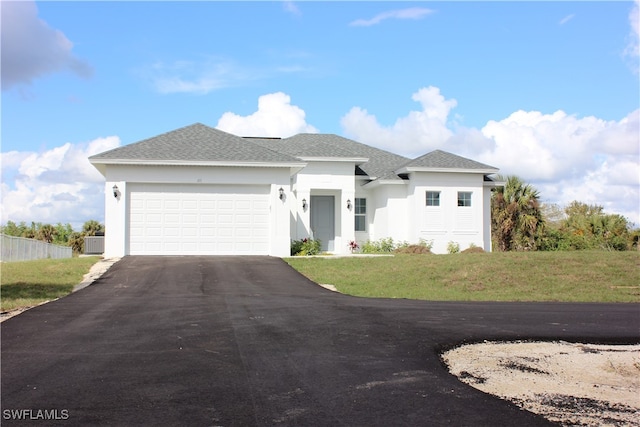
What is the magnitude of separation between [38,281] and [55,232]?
103 feet

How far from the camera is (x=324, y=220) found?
91.3ft

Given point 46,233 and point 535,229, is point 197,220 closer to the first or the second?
point 535,229

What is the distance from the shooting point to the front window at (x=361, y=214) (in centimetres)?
2900

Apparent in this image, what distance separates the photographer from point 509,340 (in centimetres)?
888

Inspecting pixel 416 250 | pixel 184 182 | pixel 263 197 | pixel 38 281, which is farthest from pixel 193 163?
pixel 416 250

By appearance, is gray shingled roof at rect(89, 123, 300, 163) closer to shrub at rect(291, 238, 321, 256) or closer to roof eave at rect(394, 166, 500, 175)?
shrub at rect(291, 238, 321, 256)

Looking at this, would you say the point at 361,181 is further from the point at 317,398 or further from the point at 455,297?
the point at 317,398

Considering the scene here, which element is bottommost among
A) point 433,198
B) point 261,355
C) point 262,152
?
point 261,355

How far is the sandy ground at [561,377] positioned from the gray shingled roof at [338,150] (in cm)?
1924

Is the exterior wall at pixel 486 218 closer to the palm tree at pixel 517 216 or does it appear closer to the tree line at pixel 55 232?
the palm tree at pixel 517 216

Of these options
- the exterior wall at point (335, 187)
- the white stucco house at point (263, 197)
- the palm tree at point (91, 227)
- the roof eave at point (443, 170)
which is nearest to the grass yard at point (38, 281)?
the white stucco house at point (263, 197)

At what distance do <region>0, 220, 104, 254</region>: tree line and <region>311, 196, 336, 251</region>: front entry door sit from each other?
2160 cm

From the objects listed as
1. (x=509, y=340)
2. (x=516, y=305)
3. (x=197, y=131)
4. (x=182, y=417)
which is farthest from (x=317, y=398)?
(x=197, y=131)

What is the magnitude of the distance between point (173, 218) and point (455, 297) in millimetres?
11896
